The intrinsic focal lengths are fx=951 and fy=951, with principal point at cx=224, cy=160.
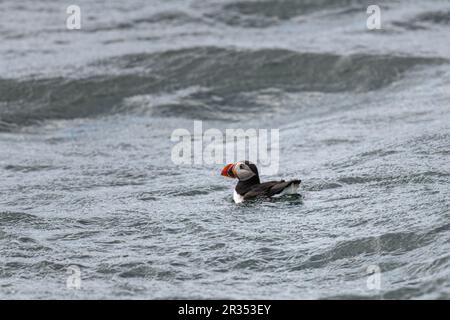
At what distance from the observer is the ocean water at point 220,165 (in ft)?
25.0

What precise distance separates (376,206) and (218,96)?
7158 mm

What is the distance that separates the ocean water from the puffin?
0.35 feet

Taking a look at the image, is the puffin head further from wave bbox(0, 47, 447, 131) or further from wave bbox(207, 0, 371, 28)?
wave bbox(207, 0, 371, 28)

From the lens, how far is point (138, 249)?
831 centimetres

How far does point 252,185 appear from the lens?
31.8ft

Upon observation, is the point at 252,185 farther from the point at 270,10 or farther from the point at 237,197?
the point at 270,10

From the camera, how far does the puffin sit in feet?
30.5

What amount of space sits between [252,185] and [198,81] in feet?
23.0

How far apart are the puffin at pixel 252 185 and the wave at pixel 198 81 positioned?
17.2 ft

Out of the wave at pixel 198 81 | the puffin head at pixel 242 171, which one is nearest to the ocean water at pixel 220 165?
the wave at pixel 198 81

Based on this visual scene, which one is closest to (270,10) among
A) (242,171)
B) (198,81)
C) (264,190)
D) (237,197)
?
(198,81)

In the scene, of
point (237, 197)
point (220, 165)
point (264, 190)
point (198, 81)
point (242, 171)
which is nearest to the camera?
point (264, 190)
